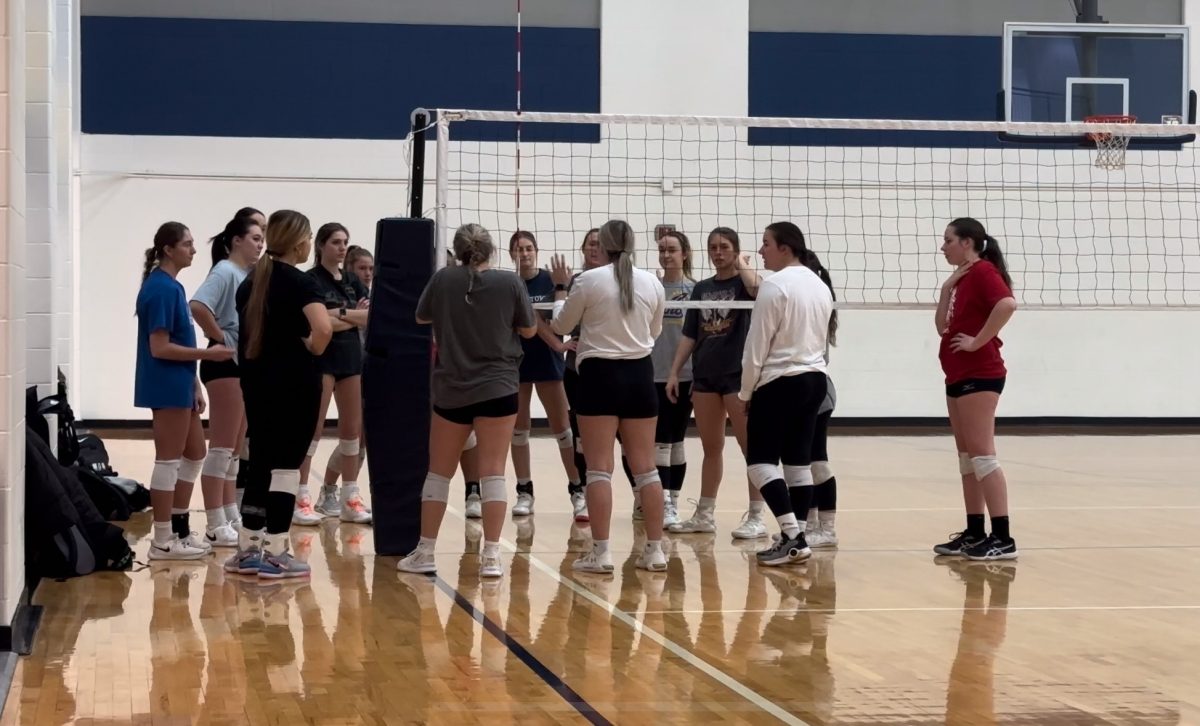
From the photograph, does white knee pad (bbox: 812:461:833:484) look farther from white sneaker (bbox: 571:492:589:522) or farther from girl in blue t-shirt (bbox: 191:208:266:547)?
girl in blue t-shirt (bbox: 191:208:266:547)

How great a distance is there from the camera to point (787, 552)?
6258mm

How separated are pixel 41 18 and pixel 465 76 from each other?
7.43 m

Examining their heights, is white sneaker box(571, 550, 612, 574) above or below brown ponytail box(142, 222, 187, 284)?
below

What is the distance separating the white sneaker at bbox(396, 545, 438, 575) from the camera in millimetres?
5977

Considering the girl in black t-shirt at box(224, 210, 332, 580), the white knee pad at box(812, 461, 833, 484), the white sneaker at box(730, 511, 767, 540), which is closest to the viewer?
the girl in black t-shirt at box(224, 210, 332, 580)

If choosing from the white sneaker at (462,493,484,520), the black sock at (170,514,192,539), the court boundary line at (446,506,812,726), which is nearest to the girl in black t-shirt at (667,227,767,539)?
the court boundary line at (446,506,812,726)

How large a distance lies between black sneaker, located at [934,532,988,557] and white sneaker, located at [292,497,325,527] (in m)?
3.12

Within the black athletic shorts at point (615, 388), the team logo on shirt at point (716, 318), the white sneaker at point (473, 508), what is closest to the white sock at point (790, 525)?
the black athletic shorts at point (615, 388)

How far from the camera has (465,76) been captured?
47.2ft

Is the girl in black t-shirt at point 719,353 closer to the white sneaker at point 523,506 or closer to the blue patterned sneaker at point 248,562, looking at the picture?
the white sneaker at point 523,506

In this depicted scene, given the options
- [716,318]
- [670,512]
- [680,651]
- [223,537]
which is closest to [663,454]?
[670,512]

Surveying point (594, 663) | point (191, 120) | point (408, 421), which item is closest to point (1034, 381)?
point (191, 120)

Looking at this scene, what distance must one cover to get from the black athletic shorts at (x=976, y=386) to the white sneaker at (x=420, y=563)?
2347mm

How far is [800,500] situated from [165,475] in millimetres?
2706
